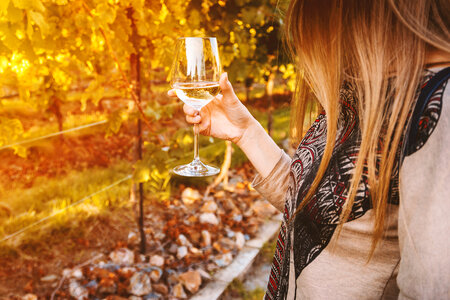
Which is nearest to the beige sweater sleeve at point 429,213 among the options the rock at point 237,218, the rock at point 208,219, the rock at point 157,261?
the rock at point 157,261

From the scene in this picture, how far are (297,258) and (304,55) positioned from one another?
2.18 ft

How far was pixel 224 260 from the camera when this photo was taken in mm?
3289

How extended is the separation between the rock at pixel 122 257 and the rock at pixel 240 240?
0.98 meters

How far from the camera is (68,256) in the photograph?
10.0ft

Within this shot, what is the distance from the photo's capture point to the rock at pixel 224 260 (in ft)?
10.7

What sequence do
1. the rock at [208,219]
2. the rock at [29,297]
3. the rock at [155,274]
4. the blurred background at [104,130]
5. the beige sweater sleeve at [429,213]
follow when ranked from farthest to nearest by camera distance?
the rock at [208,219] → the rock at [155,274] → the rock at [29,297] → the blurred background at [104,130] → the beige sweater sleeve at [429,213]

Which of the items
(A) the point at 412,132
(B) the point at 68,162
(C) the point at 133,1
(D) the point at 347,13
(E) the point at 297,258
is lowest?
(B) the point at 68,162

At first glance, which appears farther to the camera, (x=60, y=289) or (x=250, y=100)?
(x=250, y=100)

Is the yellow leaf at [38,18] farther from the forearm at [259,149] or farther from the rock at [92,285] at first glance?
the rock at [92,285]

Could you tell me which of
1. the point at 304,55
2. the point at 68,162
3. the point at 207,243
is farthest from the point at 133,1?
the point at 68,162

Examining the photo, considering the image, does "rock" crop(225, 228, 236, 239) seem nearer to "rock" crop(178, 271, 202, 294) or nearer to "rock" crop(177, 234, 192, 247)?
"rock" crop(177, 234, 192, 247)

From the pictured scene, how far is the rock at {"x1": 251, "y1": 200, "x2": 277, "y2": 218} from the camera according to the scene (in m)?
4.23

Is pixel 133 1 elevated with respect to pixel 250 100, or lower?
elevated

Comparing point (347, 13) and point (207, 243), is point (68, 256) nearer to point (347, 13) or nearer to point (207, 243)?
point (207, 243)
